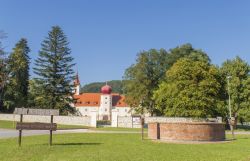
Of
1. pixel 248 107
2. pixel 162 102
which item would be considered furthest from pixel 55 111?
pixel 248 107

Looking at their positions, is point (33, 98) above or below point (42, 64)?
below

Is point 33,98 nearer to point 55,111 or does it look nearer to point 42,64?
point 42,64

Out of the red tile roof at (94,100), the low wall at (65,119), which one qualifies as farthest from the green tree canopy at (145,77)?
the red tile roof at (94,100)

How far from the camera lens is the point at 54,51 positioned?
198ft

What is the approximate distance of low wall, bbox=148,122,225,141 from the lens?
21281mm

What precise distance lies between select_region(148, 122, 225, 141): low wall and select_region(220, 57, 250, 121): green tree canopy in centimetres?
3249

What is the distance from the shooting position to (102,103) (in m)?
110

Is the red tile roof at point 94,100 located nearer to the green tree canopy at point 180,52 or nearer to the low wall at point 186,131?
the green tree canopy at point 180,52

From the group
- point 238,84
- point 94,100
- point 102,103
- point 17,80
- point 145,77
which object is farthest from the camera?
point 94,100

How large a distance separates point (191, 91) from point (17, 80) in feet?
115

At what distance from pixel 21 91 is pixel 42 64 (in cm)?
771

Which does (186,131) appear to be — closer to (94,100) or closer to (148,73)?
(148,73)

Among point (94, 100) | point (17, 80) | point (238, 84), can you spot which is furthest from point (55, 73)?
point (94, 100)

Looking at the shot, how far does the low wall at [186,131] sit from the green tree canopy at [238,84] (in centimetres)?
3249
